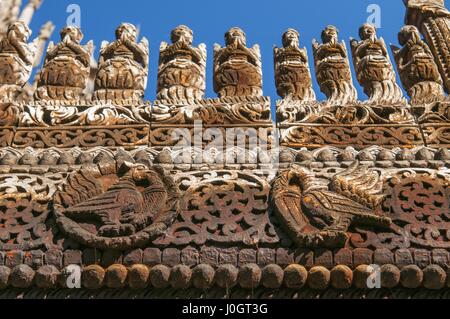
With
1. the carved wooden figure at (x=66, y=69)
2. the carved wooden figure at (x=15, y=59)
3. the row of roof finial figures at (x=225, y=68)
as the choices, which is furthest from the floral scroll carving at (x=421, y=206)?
the carved wooden figure at (x=15, y=59)

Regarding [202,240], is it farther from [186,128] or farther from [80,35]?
[80,35]

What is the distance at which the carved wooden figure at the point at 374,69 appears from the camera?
4.55 metres

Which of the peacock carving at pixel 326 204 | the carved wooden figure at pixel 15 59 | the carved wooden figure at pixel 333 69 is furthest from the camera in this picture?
the carved wooden figure at pixel 15 59

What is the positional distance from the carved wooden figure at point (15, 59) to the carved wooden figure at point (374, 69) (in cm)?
236

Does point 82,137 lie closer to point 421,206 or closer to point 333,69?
point 333,69

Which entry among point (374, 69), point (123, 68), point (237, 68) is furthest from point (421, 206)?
point (123, 68)

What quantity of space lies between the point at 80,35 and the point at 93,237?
7.67ft

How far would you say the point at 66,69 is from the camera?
15.7ft

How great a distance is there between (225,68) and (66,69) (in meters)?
1.09

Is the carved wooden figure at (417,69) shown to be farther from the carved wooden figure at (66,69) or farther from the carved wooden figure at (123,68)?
the carved wooden figure at (66,69)

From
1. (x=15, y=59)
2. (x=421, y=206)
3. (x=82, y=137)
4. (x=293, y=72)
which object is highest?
(x=15, y=59)

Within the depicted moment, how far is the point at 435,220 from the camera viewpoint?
3.46 m
